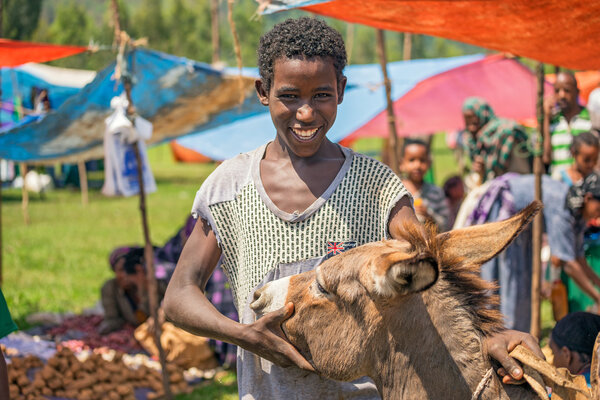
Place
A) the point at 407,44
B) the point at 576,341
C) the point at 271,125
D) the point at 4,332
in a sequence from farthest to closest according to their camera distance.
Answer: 1. the point at 407,44
2. the point at 271,125
3. the point at 576,341
4. the point at 4,332

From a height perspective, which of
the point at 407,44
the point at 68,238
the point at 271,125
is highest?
A: the point at 407,44

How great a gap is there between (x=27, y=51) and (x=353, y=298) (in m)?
4.11

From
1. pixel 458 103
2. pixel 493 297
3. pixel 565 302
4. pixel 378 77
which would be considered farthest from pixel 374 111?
pixel 493 297

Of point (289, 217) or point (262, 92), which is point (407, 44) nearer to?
point (262, 92)

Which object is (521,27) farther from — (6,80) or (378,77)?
(6,80)

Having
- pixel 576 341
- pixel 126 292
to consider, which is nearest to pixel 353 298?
pixel 576 341

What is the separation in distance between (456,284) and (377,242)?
0.29 m

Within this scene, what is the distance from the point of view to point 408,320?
2240 millimetres

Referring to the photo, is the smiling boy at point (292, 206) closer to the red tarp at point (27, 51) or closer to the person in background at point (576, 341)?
the person in background at point (576, 341)

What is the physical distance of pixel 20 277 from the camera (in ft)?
33.0

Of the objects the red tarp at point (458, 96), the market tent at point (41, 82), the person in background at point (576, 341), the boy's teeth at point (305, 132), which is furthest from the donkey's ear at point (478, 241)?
the market tent at point (41, 82)

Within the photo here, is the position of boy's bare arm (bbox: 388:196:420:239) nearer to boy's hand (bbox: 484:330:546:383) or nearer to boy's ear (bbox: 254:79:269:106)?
boy's hand (bbox: 484:330:546:383)

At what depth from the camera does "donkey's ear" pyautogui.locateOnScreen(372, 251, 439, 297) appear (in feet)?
6.09

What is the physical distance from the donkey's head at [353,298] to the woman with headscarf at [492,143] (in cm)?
498
